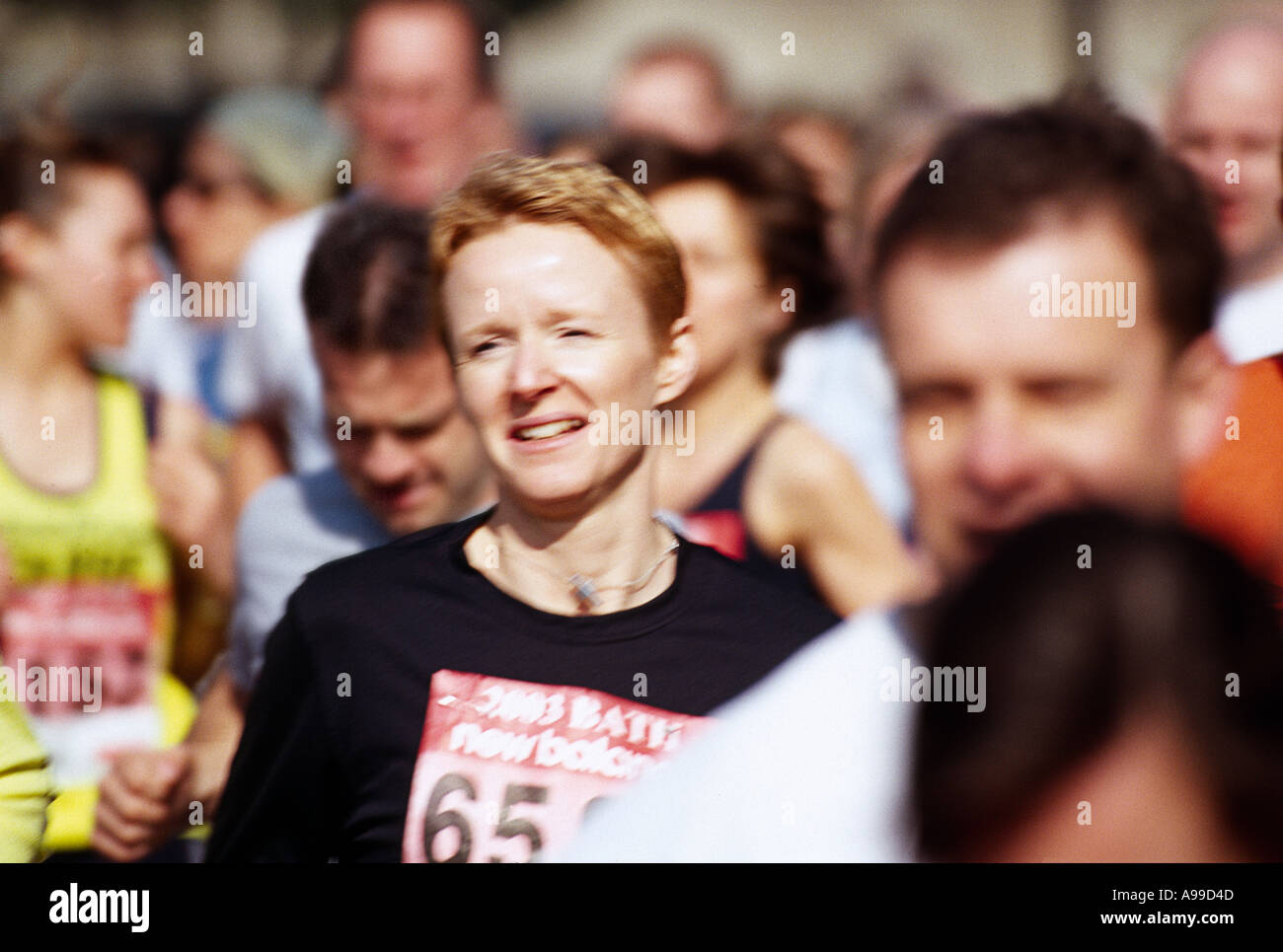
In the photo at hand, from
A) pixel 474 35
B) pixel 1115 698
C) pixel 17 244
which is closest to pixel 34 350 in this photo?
pixel 17 244

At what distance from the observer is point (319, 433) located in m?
2.95

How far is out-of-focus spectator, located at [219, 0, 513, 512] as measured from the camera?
10.7 ft

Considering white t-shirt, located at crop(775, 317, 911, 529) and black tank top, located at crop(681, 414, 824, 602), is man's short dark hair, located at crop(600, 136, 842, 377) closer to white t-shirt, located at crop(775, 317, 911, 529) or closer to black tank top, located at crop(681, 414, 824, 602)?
white t-shirt, located at crop(775, 317, 911, 529)

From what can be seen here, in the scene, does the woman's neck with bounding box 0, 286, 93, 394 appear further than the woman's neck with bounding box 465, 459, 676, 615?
Yes

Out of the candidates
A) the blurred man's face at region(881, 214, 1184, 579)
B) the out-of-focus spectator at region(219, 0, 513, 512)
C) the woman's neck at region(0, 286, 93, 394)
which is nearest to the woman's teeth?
the blurred man's face at region(881, 214, 1184, 579)

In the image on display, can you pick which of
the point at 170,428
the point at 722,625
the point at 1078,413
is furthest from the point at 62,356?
the point at 1078,413

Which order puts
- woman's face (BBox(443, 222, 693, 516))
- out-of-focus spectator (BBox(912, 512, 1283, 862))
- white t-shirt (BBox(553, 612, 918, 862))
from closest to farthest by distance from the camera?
out-of-focus spectator (BBox(912, 512, 1283, 862)) → white t-shirt (BBox(553, 612, 918, 862)) → woman's face (BBox(443, 222, 693, 516))

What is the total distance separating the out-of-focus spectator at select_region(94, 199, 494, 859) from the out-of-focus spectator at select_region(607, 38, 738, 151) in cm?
162

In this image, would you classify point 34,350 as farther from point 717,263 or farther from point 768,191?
point 768,191

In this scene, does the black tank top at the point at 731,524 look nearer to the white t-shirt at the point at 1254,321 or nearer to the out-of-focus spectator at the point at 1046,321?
the out-of-focus spectator at the point at 1046,321

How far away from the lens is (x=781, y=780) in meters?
1.03

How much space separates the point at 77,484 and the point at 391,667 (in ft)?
4.67
